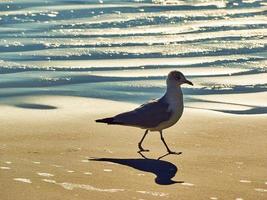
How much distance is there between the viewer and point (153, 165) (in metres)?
8.26

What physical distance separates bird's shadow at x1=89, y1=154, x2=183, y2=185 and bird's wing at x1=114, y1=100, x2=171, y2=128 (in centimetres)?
62

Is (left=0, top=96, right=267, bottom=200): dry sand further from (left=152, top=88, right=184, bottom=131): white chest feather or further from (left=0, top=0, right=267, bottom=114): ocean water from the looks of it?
(left=0, top=0, right=267, bottom=114): ocean water

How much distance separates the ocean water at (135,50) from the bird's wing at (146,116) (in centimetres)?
190

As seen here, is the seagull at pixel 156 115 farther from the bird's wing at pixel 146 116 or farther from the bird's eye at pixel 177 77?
the bird's eye at pixel 177 77

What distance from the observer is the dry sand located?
23.6 ft

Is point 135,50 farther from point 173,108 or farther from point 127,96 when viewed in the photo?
point 173,108

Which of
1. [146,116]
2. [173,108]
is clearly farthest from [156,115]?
[173,108]

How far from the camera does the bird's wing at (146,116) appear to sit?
8.93 meters

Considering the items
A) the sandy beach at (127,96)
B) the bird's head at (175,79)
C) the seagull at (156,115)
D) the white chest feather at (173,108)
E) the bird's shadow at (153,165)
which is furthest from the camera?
the bird's head at (175,79)

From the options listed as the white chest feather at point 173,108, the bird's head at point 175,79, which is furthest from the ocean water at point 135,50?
the white chest feather at point 173,108

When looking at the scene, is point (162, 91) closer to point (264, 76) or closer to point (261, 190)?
point (264, 76)

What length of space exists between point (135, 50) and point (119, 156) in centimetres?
675

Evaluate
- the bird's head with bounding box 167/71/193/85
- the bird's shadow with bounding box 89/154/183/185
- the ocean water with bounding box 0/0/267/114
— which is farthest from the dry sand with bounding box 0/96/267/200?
the ocean water with bounding box 0/0/267/114

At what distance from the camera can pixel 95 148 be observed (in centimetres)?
874
